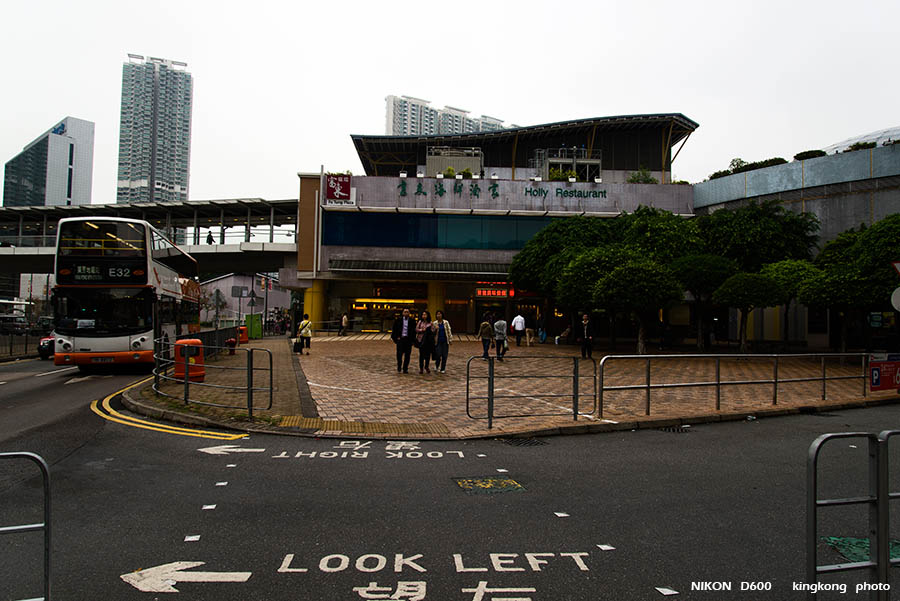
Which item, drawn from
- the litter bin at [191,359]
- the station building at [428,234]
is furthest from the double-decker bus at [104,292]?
the station building at [428,234]

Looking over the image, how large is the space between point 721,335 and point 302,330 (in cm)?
2863

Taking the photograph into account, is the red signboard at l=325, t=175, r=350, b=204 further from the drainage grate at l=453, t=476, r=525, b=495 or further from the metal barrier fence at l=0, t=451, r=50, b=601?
the metal barrier fence at l=0, t=451, r=50, b=601

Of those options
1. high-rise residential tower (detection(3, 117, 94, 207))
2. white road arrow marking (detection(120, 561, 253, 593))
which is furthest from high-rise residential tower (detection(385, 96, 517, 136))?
white road arrow marking (detection(120, 561, 253, 593))

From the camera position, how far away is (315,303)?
39594mm

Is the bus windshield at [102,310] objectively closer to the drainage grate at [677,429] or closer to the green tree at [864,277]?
the drainage grate at [677,429]

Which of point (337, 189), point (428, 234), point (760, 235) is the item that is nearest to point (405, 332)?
point (760, 235)

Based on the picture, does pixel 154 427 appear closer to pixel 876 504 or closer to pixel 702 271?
pixel 876 504

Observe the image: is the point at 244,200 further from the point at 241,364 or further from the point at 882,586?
the point at 882,586

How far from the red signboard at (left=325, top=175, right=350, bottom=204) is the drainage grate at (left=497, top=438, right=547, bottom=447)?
3281 centimetres

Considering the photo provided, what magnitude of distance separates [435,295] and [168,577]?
3686 centimetres

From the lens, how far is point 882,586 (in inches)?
112

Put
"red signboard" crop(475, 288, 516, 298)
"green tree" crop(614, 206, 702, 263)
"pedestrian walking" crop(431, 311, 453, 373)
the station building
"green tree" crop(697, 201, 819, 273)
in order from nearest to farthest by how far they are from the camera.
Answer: "pedestrian walking" crop(431, 311, 453, 373), "green tree" crop(614, 206, 702, 263), "green tree" crop(697, 201, 819, 273), the station building, "red signboard" crop(475, 288, 516, 298)

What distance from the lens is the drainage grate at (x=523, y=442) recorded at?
7.64 meters

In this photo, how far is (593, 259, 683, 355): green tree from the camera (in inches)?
872
